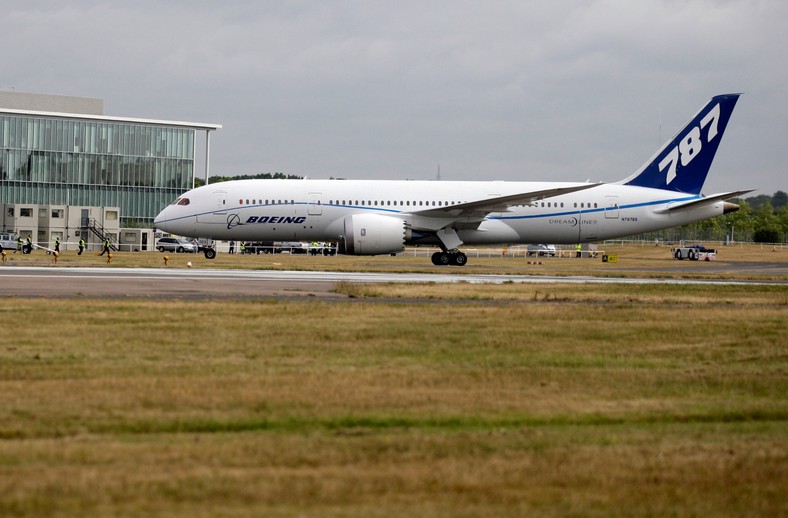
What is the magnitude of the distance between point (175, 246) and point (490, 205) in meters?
47.6

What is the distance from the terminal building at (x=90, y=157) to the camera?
340ft

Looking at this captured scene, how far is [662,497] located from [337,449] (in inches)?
106

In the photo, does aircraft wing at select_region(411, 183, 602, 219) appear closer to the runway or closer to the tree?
the runway

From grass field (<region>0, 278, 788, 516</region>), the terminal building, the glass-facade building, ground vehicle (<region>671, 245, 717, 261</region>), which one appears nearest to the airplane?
grass field (<region>0, 278, 788, 516</region>)

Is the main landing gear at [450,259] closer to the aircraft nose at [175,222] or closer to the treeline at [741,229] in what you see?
the aircraft nose at [175,222]

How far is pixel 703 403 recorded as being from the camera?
11531 millimetres

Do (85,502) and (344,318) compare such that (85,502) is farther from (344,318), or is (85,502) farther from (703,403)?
(344,318)

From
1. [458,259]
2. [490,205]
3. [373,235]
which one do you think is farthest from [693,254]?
[373,235]

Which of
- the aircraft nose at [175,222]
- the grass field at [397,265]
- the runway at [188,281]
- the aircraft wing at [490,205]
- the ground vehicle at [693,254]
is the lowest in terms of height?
the runway at [188,281]

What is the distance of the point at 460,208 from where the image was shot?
4609 cm

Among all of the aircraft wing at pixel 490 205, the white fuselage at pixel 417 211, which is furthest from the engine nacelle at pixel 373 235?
the aircraft wing at pixel 490 205

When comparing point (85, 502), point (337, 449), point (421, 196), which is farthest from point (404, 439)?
point (421, 196)

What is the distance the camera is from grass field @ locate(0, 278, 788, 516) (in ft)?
23.9

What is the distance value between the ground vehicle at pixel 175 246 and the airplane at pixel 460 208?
38.9 meters
